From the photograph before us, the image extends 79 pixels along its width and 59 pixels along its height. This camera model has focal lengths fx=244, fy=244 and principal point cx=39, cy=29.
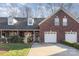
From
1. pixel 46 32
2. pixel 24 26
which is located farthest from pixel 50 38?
pixel 24 26

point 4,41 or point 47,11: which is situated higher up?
point 47,11

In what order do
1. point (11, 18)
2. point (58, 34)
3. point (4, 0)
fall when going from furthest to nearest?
point (11, 18), point (58, 34), point (4, 0)

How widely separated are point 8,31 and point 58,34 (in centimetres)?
456

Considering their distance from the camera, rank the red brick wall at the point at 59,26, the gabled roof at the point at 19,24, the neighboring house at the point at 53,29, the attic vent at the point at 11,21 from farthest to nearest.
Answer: the attic vent at the point at 11,21 → the gabled roof at the point at 19,24 → the red brick wall at the point at 59,26 → the neighboring house at the point at 53,29

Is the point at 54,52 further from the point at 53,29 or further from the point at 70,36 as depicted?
the point at 53,29

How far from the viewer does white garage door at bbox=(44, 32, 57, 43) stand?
841 inches

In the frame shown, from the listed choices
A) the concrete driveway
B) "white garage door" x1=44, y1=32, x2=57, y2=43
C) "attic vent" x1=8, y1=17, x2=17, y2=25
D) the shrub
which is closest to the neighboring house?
"white garage door" x1=44, y1=32, x2=57, y2=43

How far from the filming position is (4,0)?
889 centimetres

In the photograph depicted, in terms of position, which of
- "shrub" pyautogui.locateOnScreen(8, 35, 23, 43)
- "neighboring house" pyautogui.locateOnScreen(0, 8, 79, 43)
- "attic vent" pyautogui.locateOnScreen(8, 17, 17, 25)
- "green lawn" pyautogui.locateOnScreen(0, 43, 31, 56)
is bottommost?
"green lawn" pyautogui.locateOnScreen(0, 43, 31, 56)

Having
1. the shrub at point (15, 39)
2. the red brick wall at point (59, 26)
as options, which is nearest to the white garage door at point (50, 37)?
the red brick wall at point (59, 26)

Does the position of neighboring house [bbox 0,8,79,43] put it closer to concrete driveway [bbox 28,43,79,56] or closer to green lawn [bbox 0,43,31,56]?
green lawn [bbox 0,43,31,56]

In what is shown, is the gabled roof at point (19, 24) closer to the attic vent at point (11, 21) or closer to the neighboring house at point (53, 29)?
the neighboring house at point (53, 29)

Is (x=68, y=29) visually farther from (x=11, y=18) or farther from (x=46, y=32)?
(x=11, y=18)

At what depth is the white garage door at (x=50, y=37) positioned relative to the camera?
2135 cm
